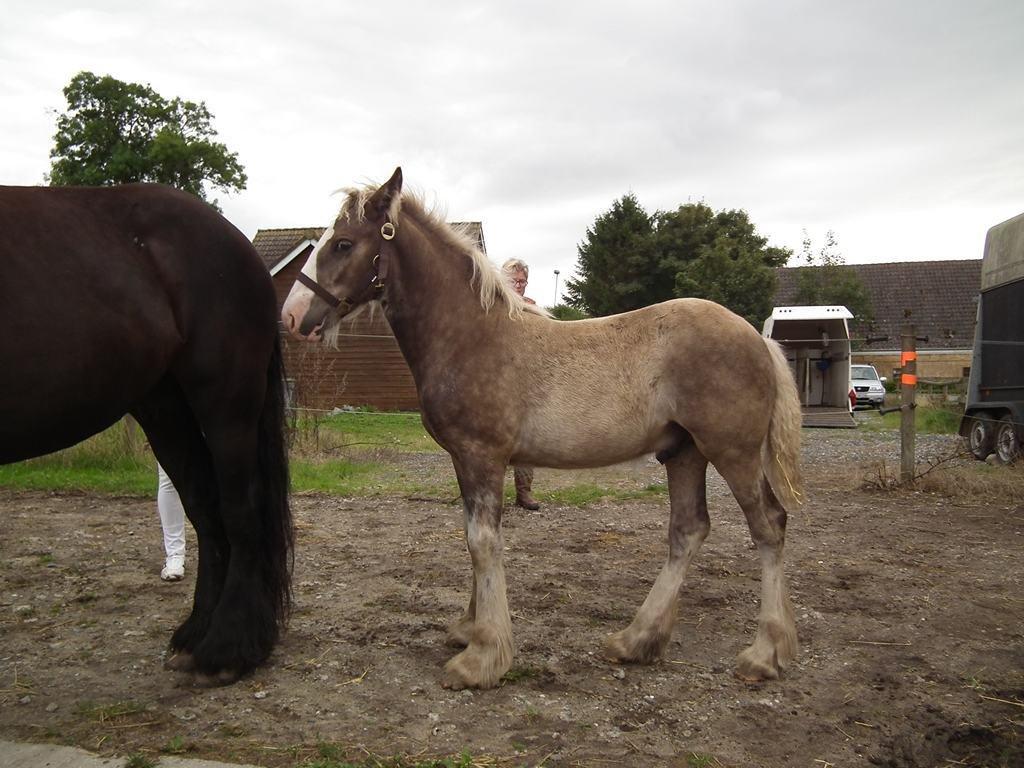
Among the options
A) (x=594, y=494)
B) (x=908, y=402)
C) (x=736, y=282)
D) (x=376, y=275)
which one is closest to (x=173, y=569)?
(x=376, y=275)

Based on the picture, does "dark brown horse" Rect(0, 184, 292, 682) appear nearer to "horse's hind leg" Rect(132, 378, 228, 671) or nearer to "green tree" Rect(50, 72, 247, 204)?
"horse's hind leg" Rect(132, 378, 228, 671)

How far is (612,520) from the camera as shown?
21.6 feet

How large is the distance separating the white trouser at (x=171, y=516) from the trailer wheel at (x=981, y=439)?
11.0 meters

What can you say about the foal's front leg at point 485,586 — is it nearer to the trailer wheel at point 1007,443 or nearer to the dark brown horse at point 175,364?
the dark brown horse at point 175,364

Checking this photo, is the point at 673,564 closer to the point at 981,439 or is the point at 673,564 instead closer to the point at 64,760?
the point at 64,760

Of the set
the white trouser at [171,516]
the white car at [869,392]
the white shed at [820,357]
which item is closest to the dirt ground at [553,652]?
the white trouser at [171,516]

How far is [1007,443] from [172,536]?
11058 millimetres

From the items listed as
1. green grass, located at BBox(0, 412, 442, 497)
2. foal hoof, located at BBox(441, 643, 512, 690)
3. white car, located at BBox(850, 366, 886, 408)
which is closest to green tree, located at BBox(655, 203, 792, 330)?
white car, located at BBox(850, 366, 886, 408)

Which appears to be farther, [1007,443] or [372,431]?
[372,431]

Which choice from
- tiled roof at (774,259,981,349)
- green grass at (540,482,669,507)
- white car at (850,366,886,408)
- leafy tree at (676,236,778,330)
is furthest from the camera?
tiled roof at (774,259,981,349)

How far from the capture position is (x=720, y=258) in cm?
3209

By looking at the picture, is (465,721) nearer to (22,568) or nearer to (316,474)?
(22,568)

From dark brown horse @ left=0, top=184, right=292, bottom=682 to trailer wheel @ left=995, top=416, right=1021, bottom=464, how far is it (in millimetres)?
10085

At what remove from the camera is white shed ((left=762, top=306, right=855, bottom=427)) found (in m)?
16.1
